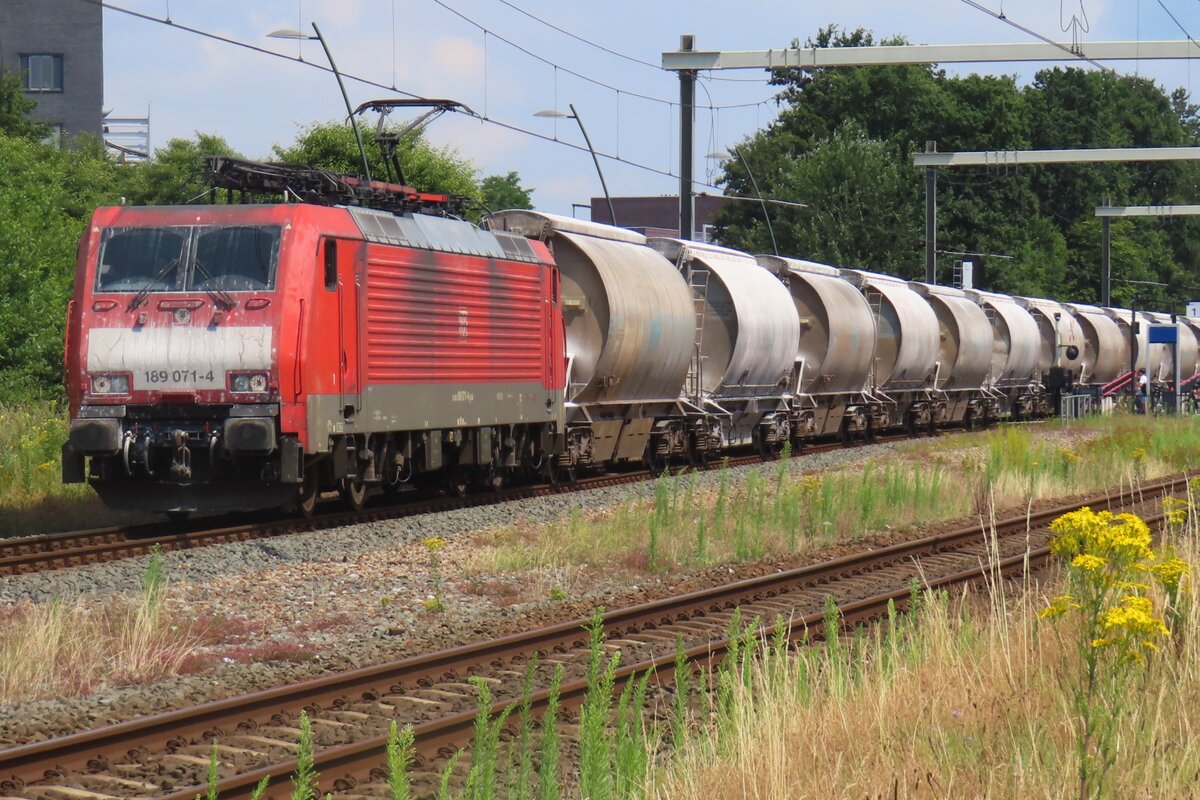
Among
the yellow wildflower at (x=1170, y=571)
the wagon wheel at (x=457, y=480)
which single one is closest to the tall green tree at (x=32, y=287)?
the wagon wheel at (x=457, y=480)

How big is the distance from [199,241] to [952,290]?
26835 millimetres

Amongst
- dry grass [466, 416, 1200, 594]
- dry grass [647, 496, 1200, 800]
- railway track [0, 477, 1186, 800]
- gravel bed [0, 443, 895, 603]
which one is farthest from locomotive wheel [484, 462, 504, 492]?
dry grass [647, 496, 1200, 800]

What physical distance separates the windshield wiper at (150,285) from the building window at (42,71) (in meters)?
Result: 57.7

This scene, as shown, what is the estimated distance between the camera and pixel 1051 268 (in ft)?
245

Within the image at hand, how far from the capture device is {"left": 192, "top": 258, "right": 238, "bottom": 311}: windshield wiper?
51.7 ft

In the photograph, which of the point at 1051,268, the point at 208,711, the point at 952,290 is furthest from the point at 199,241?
the point at 1051,268

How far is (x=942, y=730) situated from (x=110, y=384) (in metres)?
11.5

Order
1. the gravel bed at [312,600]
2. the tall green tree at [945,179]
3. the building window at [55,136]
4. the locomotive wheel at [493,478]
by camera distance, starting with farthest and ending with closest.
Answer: the tall green tree at [945,179] → the building window at [55,136] → the locomotive wheel at [493,478] → the gravel bed at [312,600]

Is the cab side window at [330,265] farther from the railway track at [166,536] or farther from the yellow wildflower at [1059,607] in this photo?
the yellow wildflower at [1059,607]

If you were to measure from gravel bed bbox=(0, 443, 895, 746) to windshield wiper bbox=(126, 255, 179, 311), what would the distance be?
114 inches

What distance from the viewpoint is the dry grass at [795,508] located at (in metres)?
14.7

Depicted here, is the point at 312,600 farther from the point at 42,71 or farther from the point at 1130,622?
the point at 42,71

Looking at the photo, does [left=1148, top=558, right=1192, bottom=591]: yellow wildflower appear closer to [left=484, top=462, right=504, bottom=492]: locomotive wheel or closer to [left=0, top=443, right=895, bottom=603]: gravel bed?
[left=0, top=443, right=895, bottom=603]: gravel bed

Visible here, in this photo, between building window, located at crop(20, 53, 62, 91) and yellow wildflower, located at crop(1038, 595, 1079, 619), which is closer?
yellow wildflower, located at crop(1038, 595, 1079, 619)
